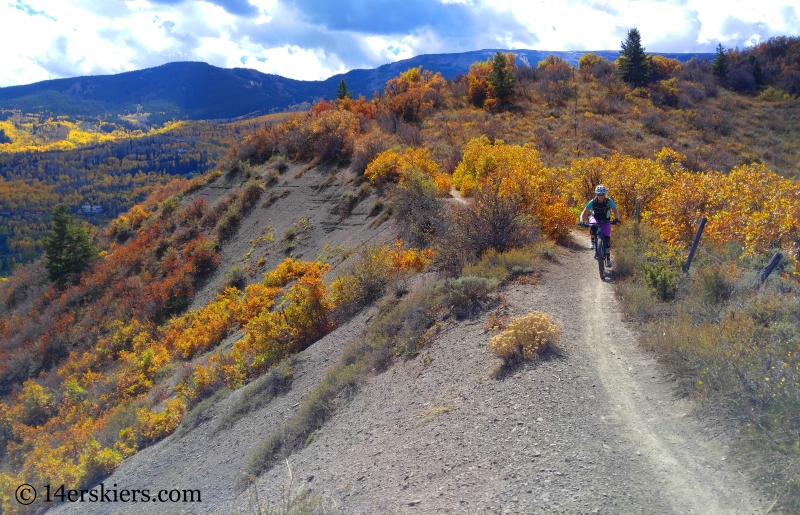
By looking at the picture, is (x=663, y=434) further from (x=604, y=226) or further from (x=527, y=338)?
(x=604, y=226)

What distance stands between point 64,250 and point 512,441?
30.5 metres

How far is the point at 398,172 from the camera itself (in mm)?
19078

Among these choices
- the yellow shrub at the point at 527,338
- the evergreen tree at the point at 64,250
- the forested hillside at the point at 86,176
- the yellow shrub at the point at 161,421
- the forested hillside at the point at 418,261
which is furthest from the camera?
the forested hillside at the point at 86,176

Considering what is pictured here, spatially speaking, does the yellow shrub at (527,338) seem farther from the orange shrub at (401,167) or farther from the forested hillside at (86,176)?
the forested hillside at (86,176)

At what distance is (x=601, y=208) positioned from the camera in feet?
30.2

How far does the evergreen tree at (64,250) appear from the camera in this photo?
1043 inches

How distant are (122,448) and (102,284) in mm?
17747

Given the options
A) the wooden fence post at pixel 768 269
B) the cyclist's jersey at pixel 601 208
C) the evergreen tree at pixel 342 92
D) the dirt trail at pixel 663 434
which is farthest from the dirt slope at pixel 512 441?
the evergreen tree at pixel 342 92

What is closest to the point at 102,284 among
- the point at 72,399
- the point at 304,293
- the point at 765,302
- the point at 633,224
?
the point at 72,399

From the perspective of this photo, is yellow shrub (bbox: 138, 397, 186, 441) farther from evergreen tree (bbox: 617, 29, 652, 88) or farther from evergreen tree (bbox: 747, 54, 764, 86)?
evergreen tree (bbox: 747, 54, 764, 86)

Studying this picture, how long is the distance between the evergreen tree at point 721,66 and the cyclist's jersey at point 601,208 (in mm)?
39596

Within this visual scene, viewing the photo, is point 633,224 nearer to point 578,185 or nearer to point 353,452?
point 578,185

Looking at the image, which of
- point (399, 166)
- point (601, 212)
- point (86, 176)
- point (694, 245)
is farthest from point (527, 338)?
point (86, 176)

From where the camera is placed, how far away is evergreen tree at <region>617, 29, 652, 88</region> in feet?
121
